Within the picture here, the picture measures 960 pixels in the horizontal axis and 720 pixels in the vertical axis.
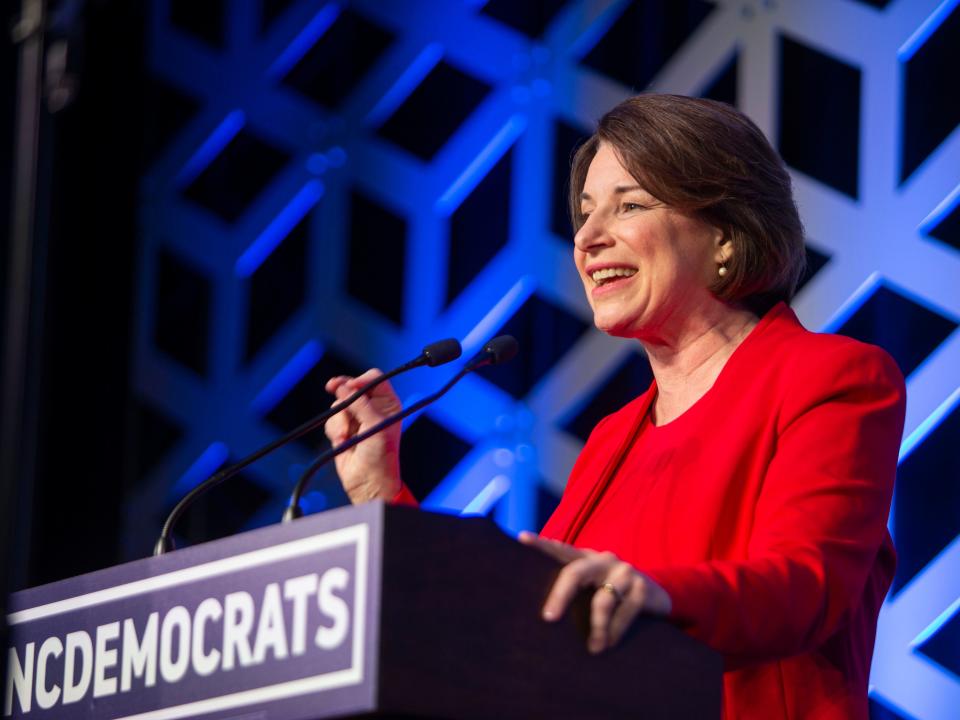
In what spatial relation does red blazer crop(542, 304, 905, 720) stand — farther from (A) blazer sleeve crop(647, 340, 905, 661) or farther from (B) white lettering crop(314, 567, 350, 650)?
(B) white lettering crop(314, 567, 350, 650)

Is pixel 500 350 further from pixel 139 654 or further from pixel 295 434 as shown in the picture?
pixel 139 654

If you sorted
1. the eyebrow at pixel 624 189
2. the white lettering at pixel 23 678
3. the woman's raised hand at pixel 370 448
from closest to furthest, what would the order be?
1. the white lettering at pixel 23 678
2. the woman's raised hand at pixel 370 448
3. the eyebrow at pixel 624 189

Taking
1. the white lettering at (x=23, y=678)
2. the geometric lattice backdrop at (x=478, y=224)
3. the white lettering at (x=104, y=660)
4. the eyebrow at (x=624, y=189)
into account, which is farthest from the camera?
the geometric lattice backdrop at (x=478, y=224)

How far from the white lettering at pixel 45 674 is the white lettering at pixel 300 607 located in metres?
0.40

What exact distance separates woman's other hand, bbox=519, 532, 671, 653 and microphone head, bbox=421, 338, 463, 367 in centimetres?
70

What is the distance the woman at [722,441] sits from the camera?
1536 mm

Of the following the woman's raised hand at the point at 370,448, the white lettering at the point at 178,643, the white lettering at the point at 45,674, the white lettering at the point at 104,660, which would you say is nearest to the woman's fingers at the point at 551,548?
the white lettering at the point at 178,643

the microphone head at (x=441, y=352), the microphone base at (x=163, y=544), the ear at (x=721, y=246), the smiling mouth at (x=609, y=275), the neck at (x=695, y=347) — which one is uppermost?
the ear at (x=721, y=246)

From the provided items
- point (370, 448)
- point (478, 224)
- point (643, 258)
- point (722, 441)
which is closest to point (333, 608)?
point (722, 441)

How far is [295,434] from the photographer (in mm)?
Answer: 1892

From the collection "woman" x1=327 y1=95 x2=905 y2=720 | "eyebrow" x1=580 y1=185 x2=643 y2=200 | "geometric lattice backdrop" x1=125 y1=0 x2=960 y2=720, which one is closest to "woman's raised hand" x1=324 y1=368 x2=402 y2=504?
"woman" x1=327 y1=95 x2=905 y2=720

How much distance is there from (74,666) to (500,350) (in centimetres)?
82

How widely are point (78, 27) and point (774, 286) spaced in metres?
1.22

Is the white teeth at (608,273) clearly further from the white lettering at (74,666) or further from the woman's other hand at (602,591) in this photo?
the white lettering at (74,666)
